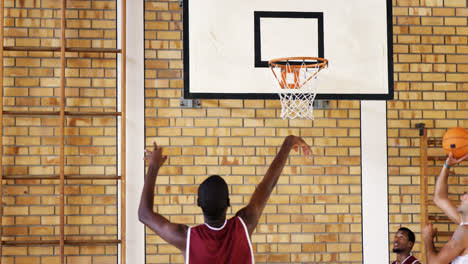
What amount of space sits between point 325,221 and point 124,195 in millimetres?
1840

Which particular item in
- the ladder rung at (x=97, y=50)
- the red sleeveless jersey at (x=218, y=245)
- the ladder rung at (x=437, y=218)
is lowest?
the ladder rung at (x=437, y=218)

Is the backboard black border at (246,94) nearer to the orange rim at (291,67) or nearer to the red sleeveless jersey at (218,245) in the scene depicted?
the orange rim at (291,67)

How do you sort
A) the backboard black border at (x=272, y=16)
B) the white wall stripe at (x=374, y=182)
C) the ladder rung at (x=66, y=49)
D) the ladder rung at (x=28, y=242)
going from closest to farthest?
the backboard black border at (x=272, y=16)
the ladder rung at (x=28, y=242)
the ladder rung at (x=66, y=49)
the white wall stripe at (x=374, y=182)

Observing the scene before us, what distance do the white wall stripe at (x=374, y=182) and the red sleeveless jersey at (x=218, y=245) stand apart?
285 cm

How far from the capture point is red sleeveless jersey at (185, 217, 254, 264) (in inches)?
89.7

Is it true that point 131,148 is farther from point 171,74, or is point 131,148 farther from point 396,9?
point 396,9

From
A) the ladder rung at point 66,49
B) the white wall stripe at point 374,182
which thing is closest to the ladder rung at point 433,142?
the white wall stripe at point 374,182

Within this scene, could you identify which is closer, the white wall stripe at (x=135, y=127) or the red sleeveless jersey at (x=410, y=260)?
the red sleeveless jersey at (x=410, y=260)

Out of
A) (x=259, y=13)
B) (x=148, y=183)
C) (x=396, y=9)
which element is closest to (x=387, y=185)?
(x=396, y=9)

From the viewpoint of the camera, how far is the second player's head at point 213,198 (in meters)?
2.32

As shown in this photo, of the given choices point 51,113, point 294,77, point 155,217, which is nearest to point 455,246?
point 294,77

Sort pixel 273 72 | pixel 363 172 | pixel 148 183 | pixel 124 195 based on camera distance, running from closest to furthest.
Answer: pixel 148 183 → pixel 273 72 → pixel 124 195 → pixel 363 172

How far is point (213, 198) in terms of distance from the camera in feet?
7.61

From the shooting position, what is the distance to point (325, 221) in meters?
4.94
